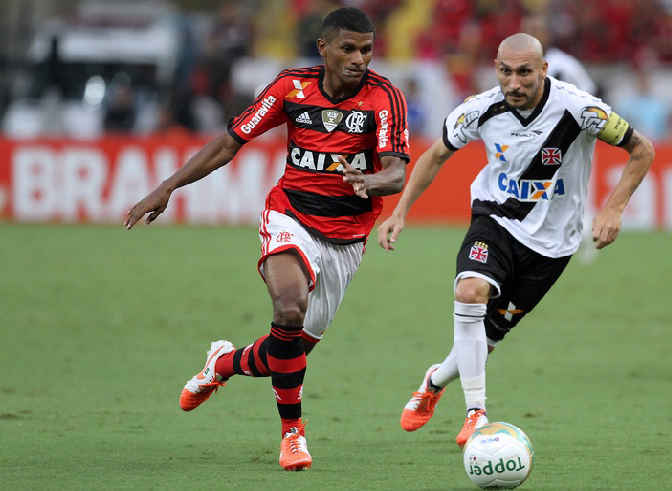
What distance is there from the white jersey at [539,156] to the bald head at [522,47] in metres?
0.37

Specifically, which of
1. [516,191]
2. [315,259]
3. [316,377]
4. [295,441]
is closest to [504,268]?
[516,191]

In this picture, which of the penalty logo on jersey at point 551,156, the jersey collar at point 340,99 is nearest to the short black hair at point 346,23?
the jersey collar at point 340,99

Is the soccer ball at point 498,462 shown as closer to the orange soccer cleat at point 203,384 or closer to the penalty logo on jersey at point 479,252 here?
the penalty logo on jersey at point 479,252

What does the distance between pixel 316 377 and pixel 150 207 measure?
3364 millimetres

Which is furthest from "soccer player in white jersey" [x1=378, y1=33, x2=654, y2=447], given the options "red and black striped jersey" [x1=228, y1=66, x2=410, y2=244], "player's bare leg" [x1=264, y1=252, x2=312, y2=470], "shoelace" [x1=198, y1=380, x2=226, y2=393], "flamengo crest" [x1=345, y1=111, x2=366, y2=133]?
"shoelace" [x1=198, y1=380, x2=226, y2=393]

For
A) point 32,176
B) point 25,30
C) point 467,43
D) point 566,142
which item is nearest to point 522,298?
point 566,142

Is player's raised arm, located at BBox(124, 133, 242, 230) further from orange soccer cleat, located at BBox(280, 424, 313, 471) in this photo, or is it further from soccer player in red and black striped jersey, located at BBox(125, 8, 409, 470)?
orange soccer cleat, located at BBox(280, 424, 313, 471)

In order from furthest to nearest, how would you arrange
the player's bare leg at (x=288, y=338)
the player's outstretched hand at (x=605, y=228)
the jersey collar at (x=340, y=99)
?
the jersey collar at (x=340, y=99) < the player's outstretched hand at (x=605, y=228) < the player's bare leg at (x=288, y=338)

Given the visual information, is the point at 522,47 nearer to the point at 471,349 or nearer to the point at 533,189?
the point at 533,189

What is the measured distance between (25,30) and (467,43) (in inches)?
413

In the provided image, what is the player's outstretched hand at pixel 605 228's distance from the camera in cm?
669

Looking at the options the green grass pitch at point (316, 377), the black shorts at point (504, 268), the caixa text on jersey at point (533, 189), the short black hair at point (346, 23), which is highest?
the short black hair at point (346, 23)

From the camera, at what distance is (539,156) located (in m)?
7.25

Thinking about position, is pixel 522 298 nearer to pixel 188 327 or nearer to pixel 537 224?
pixel 537 224
